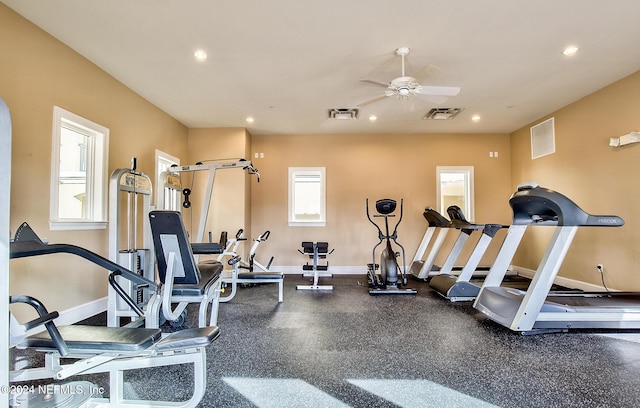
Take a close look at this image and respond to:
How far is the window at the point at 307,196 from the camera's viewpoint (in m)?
6.48

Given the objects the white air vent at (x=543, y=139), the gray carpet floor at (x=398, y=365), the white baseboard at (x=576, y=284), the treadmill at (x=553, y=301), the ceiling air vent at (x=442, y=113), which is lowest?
the gray carpet floor at (x=398, y=365)

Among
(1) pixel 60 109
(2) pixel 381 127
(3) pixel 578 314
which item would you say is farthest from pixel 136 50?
(3) pixel 578 314

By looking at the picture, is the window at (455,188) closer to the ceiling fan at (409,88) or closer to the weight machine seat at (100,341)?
the ceiling fan at (409,88)

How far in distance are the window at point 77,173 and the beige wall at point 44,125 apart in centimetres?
8

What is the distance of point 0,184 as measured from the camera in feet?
2.92

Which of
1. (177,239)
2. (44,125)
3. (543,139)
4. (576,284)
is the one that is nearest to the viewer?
(177,239)

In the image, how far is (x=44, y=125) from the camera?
9.70 feet

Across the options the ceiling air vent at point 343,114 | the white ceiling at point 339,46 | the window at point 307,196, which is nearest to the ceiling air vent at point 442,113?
the white ceiling at point 339,46

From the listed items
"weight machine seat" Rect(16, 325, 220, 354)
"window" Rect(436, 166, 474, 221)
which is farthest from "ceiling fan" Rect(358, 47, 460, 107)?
"window" Rect(436, 166, 474, 221)

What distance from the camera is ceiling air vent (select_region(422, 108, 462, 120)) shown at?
515cm

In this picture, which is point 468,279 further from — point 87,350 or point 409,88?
point 87,350

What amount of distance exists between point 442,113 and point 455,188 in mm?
1940

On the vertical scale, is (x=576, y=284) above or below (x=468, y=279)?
below

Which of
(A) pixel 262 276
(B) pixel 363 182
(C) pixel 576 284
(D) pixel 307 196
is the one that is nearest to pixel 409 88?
(A) pixel 262 276
